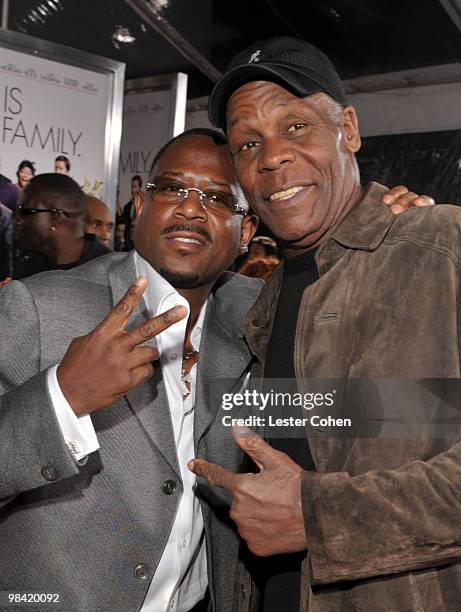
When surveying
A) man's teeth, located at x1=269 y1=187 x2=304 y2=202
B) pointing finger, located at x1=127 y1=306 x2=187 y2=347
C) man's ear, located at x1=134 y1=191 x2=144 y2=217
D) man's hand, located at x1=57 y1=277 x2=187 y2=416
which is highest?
man's teeth, located at x1=269 y1=187 x2=304 y2=202

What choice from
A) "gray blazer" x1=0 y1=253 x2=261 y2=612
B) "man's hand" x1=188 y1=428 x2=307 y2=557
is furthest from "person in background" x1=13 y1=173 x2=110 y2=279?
"man's hand" x1=188 y1=428 x2=307 y2=557

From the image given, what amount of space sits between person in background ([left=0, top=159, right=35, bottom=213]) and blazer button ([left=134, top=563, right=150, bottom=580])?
9.13 feet

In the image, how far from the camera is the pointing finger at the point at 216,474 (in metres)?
1.44

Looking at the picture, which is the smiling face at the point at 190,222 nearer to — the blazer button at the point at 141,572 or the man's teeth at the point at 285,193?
the man's teeth at the point at 285,193

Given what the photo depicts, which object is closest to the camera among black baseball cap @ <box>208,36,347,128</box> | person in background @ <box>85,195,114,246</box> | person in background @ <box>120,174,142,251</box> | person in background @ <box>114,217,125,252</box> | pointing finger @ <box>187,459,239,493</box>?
pointing finger @ <box>187,459,239,493</box>

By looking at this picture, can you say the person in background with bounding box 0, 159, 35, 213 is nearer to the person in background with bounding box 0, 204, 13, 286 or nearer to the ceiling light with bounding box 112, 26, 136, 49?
the person in background with bounding box 0, 204, 13, 286

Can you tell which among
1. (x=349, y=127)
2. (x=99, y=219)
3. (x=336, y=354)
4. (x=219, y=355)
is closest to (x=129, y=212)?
(x=99, y=219)

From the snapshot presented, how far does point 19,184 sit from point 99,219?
746mm

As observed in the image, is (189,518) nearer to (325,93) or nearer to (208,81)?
(325,93)

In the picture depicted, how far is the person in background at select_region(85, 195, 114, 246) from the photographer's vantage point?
14.6 feet

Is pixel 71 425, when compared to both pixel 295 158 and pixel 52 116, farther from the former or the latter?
pixel 52 116

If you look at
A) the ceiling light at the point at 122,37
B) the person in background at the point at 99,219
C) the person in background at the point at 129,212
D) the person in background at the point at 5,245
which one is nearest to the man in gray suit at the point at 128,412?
the person in background at the point at 5,245

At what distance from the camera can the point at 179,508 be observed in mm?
1805

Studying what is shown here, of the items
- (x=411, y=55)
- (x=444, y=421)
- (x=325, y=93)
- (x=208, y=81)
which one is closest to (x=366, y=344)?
(x=444, y=421)
